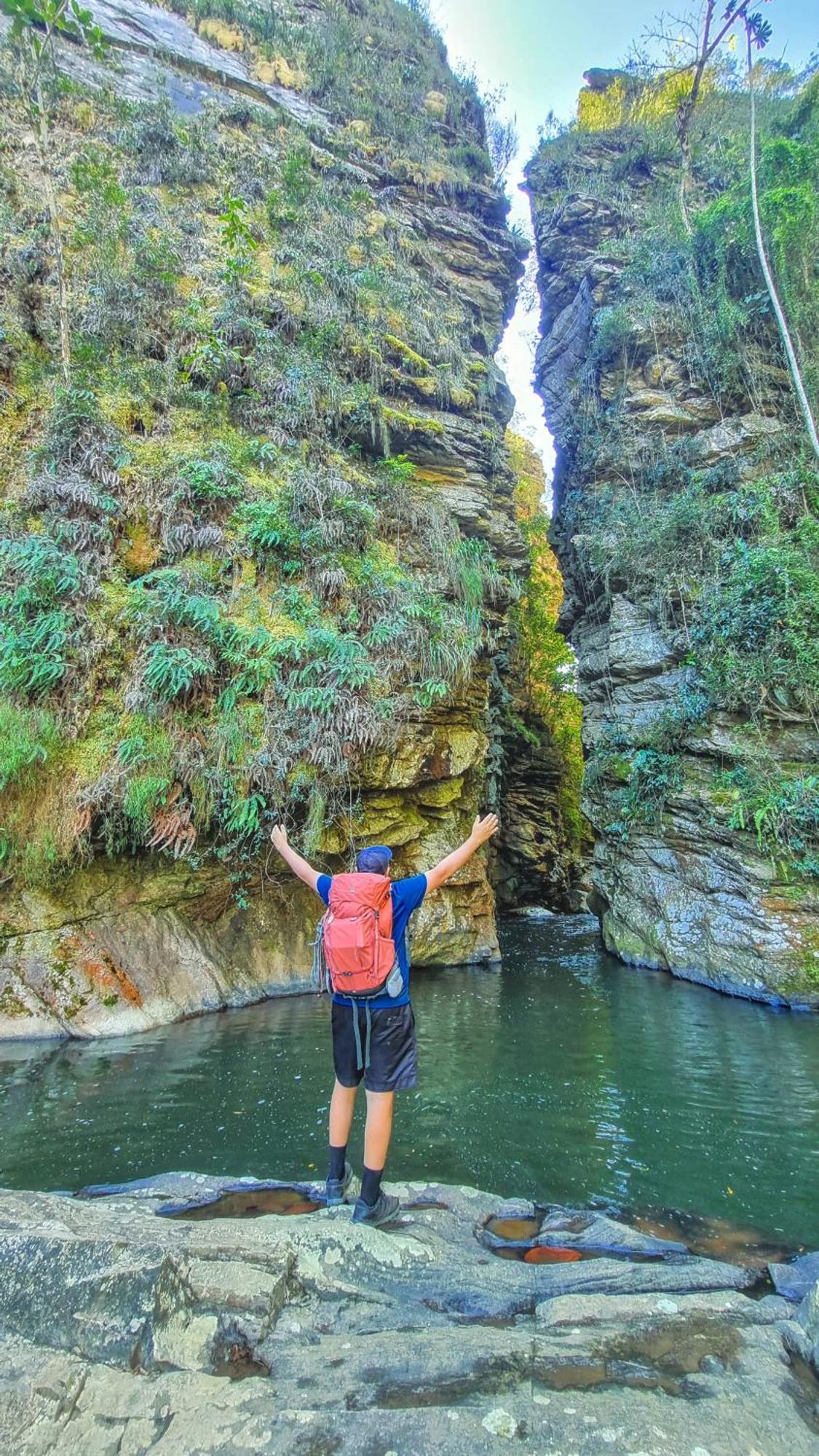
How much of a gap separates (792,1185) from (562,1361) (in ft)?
8.93

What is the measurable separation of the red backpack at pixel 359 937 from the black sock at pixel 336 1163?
0.87 metres

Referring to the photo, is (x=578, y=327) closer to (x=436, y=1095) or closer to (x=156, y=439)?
(x=156, y=439)

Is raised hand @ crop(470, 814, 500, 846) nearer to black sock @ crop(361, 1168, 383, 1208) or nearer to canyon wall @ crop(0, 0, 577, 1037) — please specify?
black sock @ crop(361, 1168, 383, 1208)

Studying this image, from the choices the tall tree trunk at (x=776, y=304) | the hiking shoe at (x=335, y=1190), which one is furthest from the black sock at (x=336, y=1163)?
the tall tree trunk at (x=776, y=304)

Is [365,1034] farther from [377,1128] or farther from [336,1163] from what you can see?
[336,1163]

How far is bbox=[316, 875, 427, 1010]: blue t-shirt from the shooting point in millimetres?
3055

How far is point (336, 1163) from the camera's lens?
3.21m

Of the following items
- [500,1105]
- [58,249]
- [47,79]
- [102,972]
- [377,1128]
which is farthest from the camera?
[47,79]

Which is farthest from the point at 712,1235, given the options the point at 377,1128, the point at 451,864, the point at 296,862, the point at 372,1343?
the point at 296,862

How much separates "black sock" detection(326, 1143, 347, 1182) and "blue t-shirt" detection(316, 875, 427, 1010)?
0.78 metres

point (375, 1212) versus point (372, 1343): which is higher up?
point (372, 1343)

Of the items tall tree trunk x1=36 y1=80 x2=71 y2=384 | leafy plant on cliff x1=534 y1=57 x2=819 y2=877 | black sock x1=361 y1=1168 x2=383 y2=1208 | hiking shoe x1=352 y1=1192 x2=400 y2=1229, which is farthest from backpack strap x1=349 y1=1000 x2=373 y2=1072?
tall tree trunk x1=36 y1=80 x2=71 y2=384

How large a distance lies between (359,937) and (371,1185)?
1.17 metres

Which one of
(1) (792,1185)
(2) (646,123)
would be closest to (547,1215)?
(1) (792,1185)
